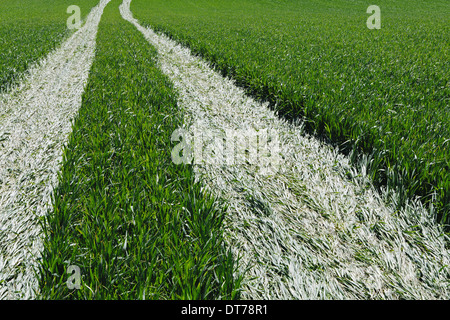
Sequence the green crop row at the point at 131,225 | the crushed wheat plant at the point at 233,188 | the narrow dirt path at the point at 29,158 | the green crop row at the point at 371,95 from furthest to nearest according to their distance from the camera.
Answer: the green crop row at the point at 371,95 < the narrow dirt path at the point at 29,158 < the crushed wheat plant at the point at 233,188 < the green crop row at the point at 131,225

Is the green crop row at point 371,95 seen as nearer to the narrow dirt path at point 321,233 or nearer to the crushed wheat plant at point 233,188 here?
the crushed wheat plant at point 233,188

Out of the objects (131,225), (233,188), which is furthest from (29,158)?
(233,188)

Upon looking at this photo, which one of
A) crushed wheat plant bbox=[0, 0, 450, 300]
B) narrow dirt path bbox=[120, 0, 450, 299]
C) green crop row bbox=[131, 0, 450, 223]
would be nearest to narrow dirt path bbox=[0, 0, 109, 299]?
crushed wheat plant bbox=[0, 0, 450, 300]

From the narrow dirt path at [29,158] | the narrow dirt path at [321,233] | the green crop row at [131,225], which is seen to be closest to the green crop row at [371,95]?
the narrow dirt path at [321,233]

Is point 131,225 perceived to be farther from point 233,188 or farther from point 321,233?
point 321,233

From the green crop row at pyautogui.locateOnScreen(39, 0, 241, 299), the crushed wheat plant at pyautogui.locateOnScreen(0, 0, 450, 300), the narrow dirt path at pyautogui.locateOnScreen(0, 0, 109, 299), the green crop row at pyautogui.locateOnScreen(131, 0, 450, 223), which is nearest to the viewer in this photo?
the green crop row at pyautogui.locateOnScreen(39, 0, 241, 299)

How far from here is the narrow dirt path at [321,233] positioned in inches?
88.5

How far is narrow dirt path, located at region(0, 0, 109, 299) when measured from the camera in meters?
2.33

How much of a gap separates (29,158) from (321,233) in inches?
164

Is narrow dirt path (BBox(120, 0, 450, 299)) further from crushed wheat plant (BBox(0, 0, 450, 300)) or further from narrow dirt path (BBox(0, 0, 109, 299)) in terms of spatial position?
narrow dirt path (BBox(0, 0, 109, 299))

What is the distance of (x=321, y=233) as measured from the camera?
2.79 meters

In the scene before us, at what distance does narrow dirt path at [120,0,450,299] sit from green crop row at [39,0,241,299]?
0.35 m

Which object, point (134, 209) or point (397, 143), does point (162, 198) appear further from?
point (397, 143)

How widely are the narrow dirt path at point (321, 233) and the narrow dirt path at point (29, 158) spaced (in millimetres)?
1832
